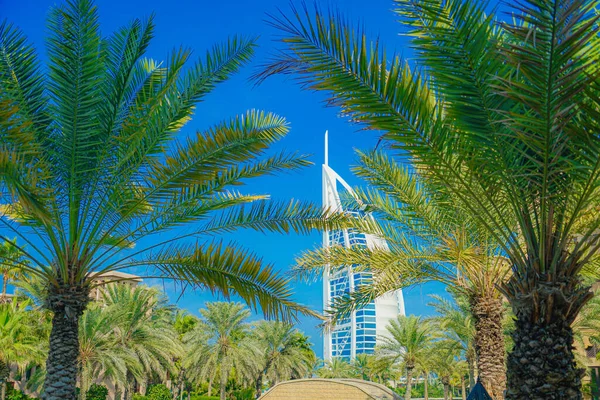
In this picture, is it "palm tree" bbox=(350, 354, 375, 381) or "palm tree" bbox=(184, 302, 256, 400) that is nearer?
"palm tree" bbox=(184, 302, 256, 400)

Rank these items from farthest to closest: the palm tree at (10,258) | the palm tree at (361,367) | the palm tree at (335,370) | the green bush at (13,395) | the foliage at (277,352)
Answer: the palm tree at (361,367), the palm tree at (335,370), the foliage at (277,352), the green bush at (13,395), the palm tree at (10,258)

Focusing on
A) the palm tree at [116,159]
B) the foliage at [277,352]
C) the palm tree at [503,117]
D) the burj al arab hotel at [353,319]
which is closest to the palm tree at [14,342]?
the foliage at [277,352]

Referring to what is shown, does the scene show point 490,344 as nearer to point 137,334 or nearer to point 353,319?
point 137,334

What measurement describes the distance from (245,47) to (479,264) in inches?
242

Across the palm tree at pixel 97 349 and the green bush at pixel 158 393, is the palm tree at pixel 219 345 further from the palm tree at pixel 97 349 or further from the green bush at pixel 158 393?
the palm tree at pixel 97 349

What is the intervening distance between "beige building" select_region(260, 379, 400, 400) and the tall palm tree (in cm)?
362

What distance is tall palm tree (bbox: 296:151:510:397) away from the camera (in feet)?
37.1

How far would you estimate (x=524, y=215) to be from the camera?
6180 mm

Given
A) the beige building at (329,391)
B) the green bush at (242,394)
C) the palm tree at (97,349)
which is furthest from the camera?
the green bush at (242,394)

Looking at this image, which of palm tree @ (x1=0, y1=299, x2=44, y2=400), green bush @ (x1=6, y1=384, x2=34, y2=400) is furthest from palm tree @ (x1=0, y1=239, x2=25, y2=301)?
green bush @ (x1=6, y1=384, x2=34, y2=400)

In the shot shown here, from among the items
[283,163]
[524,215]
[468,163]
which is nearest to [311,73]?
[468,163]

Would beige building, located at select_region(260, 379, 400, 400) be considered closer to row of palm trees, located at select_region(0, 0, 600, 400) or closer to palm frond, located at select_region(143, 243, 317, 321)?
row of palm trees, located at select_region(0, 0, 600, 400)

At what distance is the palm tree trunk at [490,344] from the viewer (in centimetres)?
1216

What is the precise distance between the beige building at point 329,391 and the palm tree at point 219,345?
1915cm
